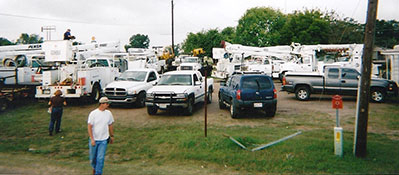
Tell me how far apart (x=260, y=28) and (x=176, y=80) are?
123ft

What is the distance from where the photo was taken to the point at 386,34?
59.2 metres

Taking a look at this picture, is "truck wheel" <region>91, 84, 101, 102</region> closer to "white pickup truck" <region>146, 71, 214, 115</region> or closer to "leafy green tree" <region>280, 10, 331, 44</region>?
"white pickup truck" <region>146, 71, 214, 115</region>

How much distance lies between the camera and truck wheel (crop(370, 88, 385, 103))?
49.3 ft

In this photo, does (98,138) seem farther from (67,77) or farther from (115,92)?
(67,77)

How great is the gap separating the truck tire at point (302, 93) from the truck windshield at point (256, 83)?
17.3 ft

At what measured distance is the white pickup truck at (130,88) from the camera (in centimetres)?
1387

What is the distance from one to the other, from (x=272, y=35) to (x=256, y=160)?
135 feet

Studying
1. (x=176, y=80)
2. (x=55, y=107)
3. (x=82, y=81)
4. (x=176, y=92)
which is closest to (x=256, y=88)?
(x=176, y=92)

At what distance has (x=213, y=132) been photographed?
30.5 ft

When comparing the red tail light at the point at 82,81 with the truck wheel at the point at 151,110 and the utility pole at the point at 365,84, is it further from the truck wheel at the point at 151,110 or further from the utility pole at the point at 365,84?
the utility pole at the point at 365,84

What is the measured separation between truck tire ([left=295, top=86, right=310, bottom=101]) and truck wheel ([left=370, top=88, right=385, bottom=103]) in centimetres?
310

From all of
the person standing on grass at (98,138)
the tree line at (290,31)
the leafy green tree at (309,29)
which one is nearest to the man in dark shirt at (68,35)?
the person standing on grass at (98,138)

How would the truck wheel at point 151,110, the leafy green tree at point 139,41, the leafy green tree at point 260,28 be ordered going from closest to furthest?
the truck wheel at point 151,110 < the leafy green tree at point 260,28 < the leafy green tree at point 139,41

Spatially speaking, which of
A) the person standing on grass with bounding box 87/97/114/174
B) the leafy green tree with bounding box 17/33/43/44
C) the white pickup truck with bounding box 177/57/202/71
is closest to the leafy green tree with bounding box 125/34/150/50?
the leafy green tree with bounding box 17/33/43/44
